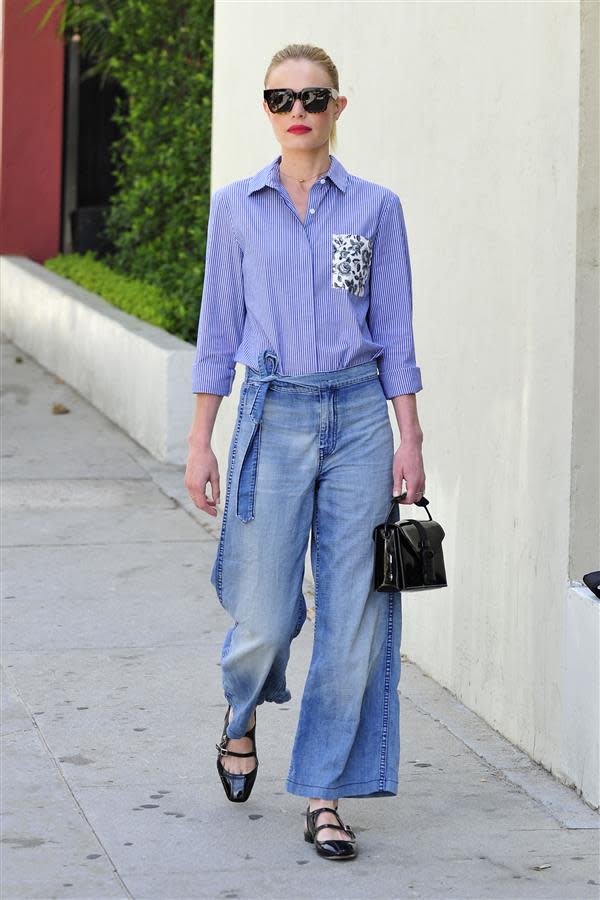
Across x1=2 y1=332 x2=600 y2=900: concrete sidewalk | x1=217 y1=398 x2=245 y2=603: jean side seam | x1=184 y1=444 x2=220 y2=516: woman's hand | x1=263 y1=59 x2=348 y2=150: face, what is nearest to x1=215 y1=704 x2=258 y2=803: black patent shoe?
x1=2 y1=332 x2=600 y2=900: concrete sidewalk

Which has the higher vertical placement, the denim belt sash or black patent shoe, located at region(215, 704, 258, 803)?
the denim belt sash

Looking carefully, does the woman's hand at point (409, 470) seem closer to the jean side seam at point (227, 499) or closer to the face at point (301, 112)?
the jean side seam at point (227, 499)

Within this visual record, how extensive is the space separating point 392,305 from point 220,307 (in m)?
0.43

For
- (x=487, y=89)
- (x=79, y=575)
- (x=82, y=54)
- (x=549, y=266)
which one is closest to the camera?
(x=549, y=266)

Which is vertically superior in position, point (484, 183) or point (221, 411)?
point (484, 183)

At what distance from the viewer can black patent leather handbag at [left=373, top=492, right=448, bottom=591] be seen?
405 cm

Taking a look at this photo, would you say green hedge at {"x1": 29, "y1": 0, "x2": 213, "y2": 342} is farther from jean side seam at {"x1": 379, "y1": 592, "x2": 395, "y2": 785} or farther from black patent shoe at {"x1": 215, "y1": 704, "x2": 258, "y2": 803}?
jean side seam at {"x1": 379, "y1": 592, "x2": 395, "y2": 785}

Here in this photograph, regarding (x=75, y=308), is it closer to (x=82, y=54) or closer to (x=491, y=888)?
(x=82, y=54)

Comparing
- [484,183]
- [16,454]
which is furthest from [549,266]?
[16,454]

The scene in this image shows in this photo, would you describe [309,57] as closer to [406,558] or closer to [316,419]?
[316,419]

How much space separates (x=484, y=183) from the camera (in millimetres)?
5066

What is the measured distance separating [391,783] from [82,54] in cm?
1161

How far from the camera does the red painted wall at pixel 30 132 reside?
1443 centimetres

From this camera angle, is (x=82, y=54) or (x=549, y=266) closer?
(x=549, y=266)
